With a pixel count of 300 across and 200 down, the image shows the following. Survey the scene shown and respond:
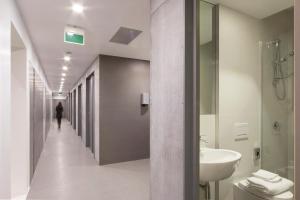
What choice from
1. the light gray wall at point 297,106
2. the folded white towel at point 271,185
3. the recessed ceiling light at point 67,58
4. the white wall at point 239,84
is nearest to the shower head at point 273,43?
the white wall at point 239,84

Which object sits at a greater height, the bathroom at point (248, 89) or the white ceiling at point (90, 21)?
the white ceiling at point (90, 21)

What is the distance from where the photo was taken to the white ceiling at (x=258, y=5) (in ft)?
7.75

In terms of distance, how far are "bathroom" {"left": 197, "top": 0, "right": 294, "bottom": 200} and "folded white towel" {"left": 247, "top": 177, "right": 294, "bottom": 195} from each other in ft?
0.11

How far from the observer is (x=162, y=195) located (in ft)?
5.61

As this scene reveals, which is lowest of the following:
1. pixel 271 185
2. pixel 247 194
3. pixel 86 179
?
pixel 86 179

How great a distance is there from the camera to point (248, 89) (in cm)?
259

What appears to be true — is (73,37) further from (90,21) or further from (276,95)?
(276,95)

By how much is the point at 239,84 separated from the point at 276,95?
1.85 feet

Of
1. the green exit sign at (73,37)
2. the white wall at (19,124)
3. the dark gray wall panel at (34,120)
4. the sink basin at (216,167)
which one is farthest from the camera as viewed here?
the dark gray wall panel at (34,120)

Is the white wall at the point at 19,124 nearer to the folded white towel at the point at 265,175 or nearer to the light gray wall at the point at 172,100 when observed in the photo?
the light gray wall at the point at 172,100

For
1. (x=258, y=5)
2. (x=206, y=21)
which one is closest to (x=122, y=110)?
(x=206, y=21)

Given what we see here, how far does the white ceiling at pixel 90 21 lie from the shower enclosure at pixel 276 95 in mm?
1709

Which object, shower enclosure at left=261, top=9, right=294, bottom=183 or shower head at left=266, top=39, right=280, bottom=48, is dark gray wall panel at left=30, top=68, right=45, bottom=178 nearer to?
shower enclosure at left=261, top=9, right=294, bottom=183

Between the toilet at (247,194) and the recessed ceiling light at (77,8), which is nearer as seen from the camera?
the toilet at (247,194)
